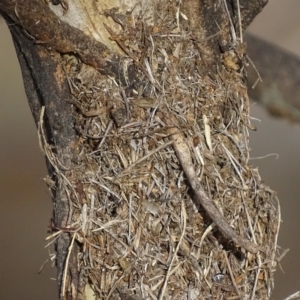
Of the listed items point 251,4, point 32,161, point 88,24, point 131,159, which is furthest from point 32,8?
point 32,161

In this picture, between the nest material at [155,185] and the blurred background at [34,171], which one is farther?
the blurred background at [34,171]

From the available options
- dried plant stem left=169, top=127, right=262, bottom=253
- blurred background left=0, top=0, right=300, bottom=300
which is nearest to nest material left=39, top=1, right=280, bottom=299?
dried plant stem left=169, top=127, right=262, bottom=253

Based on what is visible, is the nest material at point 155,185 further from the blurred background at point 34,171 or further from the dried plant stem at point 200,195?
the blurred background at point 34,171

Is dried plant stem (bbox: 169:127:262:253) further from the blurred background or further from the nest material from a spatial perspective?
the blurred background

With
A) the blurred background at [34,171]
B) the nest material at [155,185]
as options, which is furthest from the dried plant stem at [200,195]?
the blurred background at [34,171]

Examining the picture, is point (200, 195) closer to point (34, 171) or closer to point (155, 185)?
point (155, 185)

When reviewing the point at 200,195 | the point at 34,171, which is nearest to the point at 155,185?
the point at 200,195
